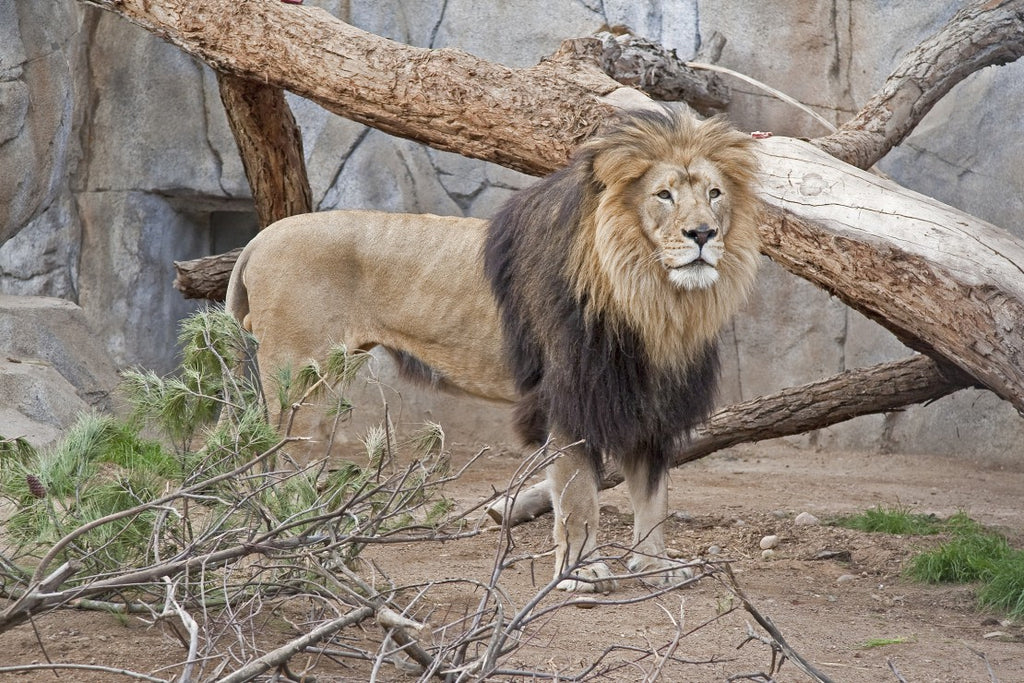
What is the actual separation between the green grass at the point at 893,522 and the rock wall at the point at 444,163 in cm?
225

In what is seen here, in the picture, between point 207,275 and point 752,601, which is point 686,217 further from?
point 207,275

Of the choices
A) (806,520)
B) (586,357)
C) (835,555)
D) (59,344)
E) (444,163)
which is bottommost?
(806,520)

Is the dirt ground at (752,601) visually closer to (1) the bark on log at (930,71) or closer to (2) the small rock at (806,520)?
(2) the small rock at (806,520)

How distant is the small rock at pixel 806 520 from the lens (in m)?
5.22

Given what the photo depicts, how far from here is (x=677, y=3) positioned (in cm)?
805

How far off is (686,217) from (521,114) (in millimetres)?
1399

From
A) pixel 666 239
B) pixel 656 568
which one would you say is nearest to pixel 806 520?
pixel 656 568

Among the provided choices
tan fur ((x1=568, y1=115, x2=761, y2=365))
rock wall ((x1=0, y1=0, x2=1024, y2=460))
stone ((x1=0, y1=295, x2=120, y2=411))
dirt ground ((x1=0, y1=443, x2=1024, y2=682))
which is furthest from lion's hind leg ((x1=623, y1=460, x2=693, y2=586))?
rock wall ((x1=0, y1=0, x2=1024, y2=460))

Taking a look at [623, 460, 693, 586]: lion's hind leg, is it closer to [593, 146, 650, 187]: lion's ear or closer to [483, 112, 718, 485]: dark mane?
[483, 112, 718, 485]: dark mane

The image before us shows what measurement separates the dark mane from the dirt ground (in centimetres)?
55

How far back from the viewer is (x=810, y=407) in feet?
17.1

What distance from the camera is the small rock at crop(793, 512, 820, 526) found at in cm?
522

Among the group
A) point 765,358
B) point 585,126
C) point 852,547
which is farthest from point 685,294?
point 765,358

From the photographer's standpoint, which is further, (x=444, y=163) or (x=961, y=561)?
(x=444, y=163)
